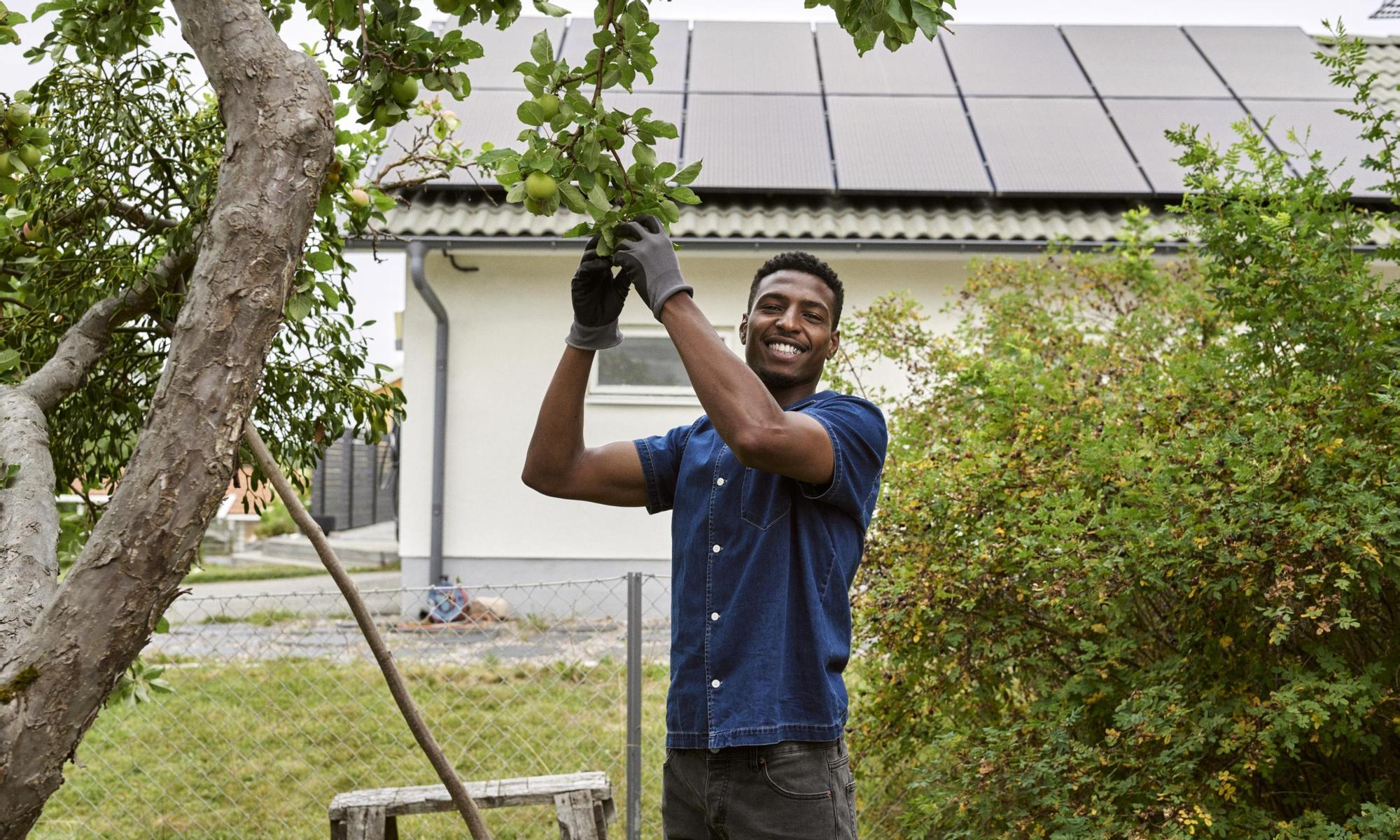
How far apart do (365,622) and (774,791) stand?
0.92 m

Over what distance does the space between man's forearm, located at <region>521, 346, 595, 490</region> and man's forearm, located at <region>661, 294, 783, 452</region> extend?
372 millimetres

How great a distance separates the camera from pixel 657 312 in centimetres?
194

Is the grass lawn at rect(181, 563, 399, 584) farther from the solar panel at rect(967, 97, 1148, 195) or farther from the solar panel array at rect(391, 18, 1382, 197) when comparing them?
the solar panel at rect(967, 97, 1148, 195)

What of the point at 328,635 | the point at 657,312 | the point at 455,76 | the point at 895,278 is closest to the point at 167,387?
the point at 657,312

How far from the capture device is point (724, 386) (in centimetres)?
185

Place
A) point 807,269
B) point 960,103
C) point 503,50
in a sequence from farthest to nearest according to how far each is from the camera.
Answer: point 503,50
point 960,103
point 807,269

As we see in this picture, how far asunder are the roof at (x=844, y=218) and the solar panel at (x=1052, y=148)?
0.15 metres

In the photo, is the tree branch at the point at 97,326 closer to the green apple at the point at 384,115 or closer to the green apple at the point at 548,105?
the green apple at the point at 384,115

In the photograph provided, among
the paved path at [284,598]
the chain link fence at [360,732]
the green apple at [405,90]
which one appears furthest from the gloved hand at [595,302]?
the paved path at [284,598]

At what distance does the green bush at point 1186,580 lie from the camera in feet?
9.22

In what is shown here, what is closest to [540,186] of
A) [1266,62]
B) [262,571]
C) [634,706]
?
[634,706]

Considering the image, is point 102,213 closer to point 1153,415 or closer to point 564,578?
point 1153,415

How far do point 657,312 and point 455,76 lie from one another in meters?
0.76

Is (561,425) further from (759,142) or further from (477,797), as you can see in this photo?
(759,142)
